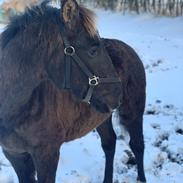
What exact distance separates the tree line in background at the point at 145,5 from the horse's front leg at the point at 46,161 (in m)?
9.15

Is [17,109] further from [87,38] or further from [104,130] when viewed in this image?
[104,130]

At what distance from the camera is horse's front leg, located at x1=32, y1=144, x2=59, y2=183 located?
2883mm

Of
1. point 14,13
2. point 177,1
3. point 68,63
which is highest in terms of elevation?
point 14,13

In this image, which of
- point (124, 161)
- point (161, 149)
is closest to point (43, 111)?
point (124, 161)

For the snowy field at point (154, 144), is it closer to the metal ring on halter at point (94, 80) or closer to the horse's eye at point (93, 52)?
the horse's eye at point (93, 52)

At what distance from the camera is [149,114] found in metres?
5.81

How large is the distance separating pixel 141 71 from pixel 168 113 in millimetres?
2197

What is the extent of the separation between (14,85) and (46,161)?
0.57 m

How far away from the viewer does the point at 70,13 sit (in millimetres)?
2488

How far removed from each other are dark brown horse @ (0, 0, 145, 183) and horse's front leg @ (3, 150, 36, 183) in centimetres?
2

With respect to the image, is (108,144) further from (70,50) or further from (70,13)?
(70,13)

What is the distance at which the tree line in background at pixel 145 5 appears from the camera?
12.0 m

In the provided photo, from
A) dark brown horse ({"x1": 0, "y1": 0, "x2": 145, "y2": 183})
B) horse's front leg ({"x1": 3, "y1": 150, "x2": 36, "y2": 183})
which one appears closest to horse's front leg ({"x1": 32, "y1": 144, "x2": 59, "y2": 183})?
dark brown horse ({"x1": 0, "y1": 0, "x2": 145, "y2": 183})

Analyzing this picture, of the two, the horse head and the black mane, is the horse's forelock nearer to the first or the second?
the horse head
